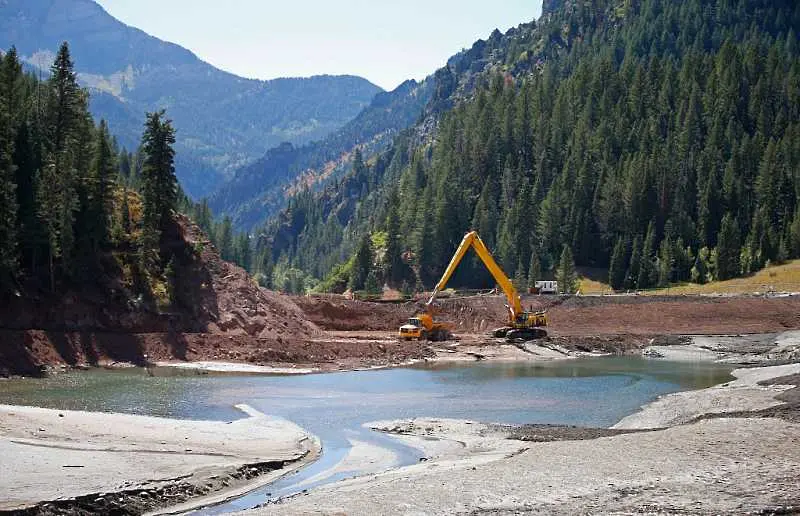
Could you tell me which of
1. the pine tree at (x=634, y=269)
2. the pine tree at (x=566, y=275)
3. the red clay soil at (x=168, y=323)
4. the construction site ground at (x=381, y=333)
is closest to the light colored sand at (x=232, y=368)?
the construction site ground at (x=381, y=333)

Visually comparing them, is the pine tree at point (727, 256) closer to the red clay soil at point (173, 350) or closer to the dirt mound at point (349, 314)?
the dirt mound at point (349, 314)

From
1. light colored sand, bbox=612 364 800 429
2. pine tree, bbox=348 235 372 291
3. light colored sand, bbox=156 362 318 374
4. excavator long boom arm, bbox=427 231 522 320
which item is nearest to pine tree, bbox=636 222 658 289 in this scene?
pine tree, bbox=348 235 372 291

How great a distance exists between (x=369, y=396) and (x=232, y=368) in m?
15.9

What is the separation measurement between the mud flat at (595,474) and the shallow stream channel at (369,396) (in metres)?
3.31

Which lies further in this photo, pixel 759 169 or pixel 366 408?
pixel 759 169

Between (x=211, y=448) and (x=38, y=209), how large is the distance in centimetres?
4715

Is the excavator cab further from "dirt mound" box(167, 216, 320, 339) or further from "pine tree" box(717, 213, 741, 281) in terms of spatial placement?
"pine tree" box(717, 213, 741, 281)

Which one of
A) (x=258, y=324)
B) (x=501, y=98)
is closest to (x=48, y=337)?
(x=258, y=324)

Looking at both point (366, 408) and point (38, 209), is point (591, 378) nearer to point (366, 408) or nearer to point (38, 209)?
point (366, 408)

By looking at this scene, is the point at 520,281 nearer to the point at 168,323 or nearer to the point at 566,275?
the point at 566,275

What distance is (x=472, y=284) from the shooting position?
485 feet

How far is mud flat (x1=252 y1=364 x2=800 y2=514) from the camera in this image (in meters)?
27.2

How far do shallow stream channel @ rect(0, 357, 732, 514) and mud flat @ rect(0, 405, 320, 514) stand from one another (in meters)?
1.56

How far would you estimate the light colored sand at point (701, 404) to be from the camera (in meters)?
46.4
